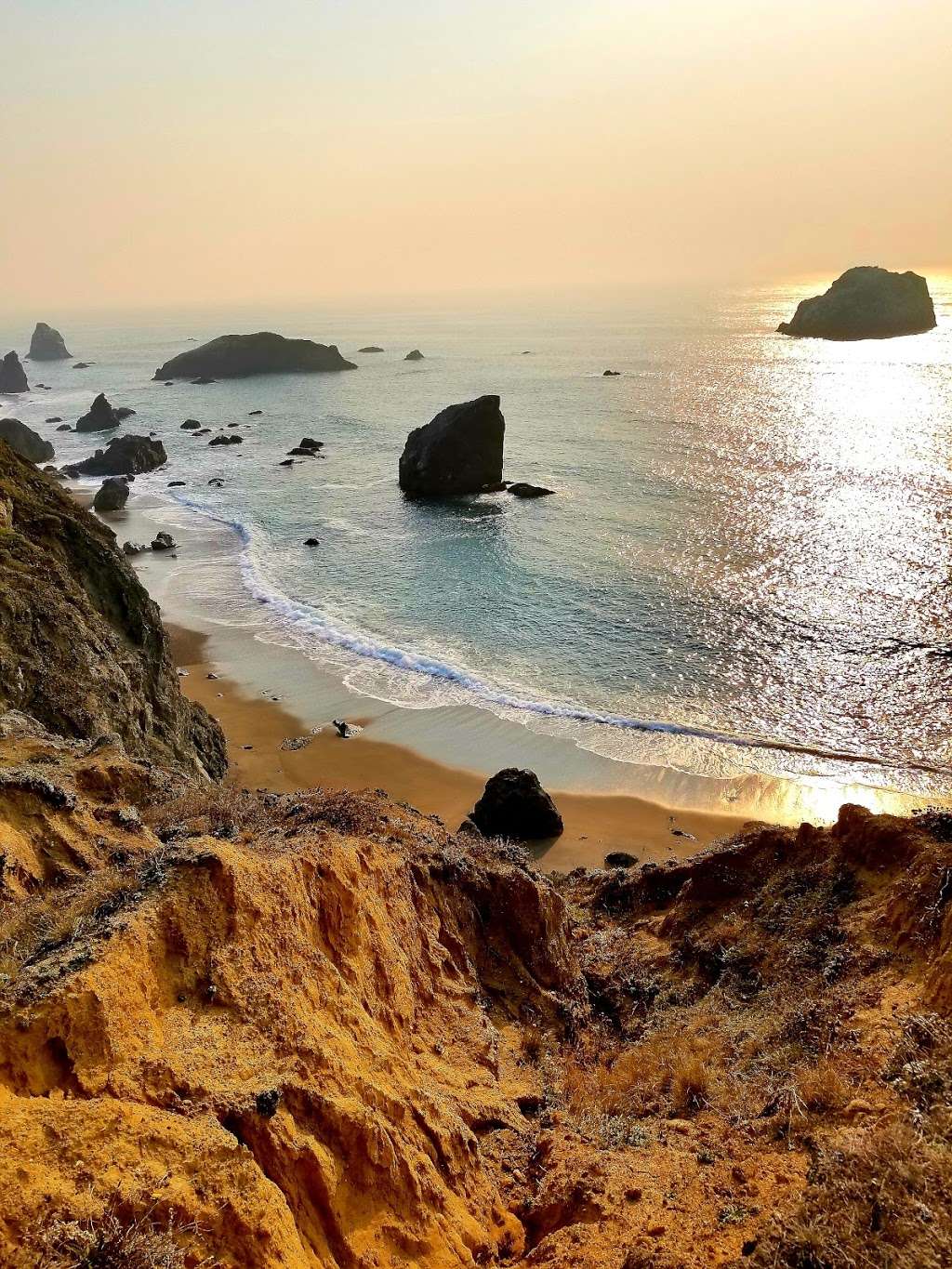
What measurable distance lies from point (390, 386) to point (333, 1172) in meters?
116

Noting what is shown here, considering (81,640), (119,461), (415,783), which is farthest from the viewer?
(119,461)

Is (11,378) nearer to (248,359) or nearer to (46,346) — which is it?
(248,359)

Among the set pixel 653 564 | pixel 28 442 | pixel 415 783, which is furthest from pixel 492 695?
pixel 28 442

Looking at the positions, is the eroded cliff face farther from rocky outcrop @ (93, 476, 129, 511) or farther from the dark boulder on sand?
rocky outcrop @ (93, 476, 129, 511)

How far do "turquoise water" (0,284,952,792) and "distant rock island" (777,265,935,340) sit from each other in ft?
155

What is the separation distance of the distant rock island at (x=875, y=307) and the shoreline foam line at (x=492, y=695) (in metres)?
132

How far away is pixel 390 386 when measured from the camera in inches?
4567

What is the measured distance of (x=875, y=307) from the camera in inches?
5487

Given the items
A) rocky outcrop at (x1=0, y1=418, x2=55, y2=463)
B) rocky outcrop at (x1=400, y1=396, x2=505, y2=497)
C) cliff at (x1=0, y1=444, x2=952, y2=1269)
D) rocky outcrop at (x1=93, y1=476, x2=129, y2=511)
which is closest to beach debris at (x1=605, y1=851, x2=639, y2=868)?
cliff at (x1=0, y1=444, x2=952, y2=1269)

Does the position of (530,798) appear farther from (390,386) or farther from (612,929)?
(390,386)

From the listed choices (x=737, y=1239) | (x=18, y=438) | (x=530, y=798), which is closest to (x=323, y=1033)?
(x=737, y=1239)

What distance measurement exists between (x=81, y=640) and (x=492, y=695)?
51.7 feet

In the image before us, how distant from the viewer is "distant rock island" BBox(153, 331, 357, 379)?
438 feet

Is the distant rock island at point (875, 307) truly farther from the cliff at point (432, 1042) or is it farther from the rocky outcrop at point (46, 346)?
the rocky outcrop at point (46, 346)
